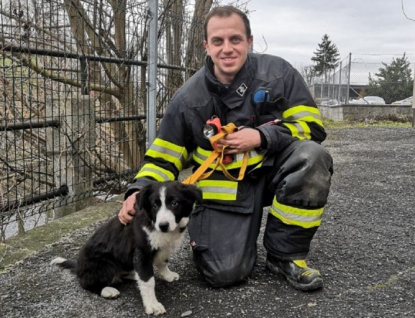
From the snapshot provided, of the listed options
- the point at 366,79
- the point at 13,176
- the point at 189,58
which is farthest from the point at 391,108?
the point at 13,176

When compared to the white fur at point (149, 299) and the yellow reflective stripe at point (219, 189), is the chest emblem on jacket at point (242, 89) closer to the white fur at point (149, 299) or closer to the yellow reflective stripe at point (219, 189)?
the yellow reflective stripe at point (219, 189)

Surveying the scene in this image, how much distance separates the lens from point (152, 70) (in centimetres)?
519

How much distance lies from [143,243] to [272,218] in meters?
0.99

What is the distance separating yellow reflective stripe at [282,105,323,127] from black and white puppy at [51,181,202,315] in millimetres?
927

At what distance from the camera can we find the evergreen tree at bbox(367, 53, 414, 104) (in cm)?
2120

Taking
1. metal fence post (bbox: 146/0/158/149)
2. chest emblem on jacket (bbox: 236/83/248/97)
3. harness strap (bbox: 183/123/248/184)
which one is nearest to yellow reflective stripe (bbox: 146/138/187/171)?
harness strap (bbox: 183/123/248/184)

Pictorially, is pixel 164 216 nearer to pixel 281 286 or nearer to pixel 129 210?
pixel 129 210

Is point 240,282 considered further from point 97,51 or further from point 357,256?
point 97,51

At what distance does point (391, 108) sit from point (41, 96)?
16604 millimetres

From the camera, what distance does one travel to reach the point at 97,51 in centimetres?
517

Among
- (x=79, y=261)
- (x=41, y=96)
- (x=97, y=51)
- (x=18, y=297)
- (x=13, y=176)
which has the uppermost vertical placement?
(x=97, y=51)

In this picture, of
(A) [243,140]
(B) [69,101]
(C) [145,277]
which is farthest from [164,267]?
(B) [69,101]

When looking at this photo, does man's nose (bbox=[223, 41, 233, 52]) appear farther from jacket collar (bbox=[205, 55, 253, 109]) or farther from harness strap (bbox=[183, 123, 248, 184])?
harness strap (bbox=[183, 123, 248, 184])

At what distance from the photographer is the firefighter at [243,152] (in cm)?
304
